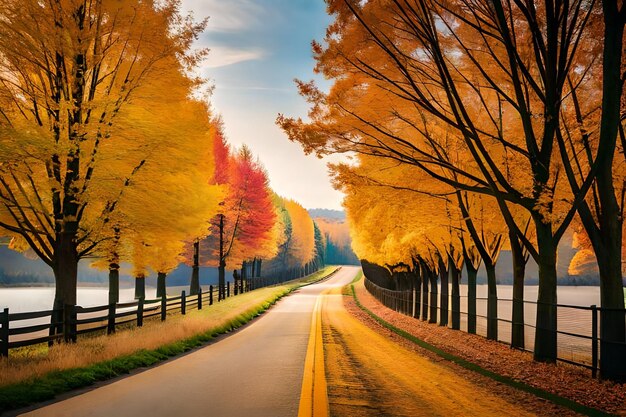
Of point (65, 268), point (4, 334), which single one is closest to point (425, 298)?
point (65, 268)

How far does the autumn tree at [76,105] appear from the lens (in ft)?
39.0

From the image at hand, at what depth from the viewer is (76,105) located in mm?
13391

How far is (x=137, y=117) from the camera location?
13.5 metres

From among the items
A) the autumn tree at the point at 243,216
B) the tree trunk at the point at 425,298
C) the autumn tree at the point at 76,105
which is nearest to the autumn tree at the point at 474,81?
the autumn tree at the point at 76,105

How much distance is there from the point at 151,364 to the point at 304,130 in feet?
20.6

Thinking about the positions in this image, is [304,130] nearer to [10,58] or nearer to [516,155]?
[516,155]

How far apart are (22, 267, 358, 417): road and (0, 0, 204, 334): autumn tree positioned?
4944 millimetres

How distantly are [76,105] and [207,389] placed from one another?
353 inches

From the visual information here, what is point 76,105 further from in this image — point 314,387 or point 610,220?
point 610,220

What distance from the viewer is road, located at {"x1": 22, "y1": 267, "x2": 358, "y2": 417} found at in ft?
20.6

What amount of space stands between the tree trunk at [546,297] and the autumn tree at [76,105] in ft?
31.6

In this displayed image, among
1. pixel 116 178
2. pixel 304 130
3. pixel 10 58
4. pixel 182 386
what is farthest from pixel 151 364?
pixel 10 58

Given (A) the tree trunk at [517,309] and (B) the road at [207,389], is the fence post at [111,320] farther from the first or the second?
(A) the tree trunk at [517,309]

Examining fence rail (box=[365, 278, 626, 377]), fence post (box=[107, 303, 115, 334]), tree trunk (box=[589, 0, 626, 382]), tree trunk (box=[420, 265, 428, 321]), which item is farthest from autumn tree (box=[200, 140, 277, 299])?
tree trunk (box=[589, 0, 626, 382])
